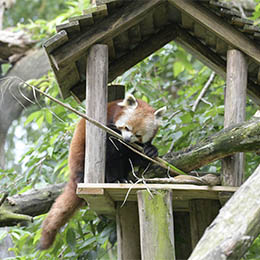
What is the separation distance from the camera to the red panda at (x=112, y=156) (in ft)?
14.0

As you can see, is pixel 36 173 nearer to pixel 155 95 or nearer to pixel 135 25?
pixel 155 95

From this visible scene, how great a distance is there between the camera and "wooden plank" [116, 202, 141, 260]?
4430 mm

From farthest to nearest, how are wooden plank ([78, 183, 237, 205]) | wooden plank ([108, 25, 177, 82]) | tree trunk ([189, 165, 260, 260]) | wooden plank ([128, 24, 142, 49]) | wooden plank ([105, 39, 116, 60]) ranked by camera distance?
wooden plank ([108, 25, 177, 82]), wooden plank ([128, 24, 142, 49]), wooden plank ([105, 39, 116, 60]), wooden plank ([78, 183, 237, 205]), tree trunk ([189, 165, 260, 260])

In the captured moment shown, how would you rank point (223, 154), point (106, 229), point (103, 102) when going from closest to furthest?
point (223, 154)
point (103, 102)
point (106, 229)

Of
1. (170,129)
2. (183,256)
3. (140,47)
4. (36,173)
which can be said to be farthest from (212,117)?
(36,173)

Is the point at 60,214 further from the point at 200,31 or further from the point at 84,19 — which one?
the point at 200,31

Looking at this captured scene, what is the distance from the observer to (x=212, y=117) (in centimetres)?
529

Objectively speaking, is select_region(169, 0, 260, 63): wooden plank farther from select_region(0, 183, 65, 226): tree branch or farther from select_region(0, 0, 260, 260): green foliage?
select_region(0, 183, 65, 226): tree branch

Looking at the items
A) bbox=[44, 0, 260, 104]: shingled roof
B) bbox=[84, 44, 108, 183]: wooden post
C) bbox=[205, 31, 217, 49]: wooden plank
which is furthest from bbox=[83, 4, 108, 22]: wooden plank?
bbox=[205, 31, 217, 49]: wooden plank

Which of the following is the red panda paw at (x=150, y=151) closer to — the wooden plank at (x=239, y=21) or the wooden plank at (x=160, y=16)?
the wooden plank at (x=160, y=16)

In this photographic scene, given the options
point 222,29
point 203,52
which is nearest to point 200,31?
point 203,52

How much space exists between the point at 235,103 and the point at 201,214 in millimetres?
1181

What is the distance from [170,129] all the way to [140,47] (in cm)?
111

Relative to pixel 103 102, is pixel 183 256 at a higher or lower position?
lower
